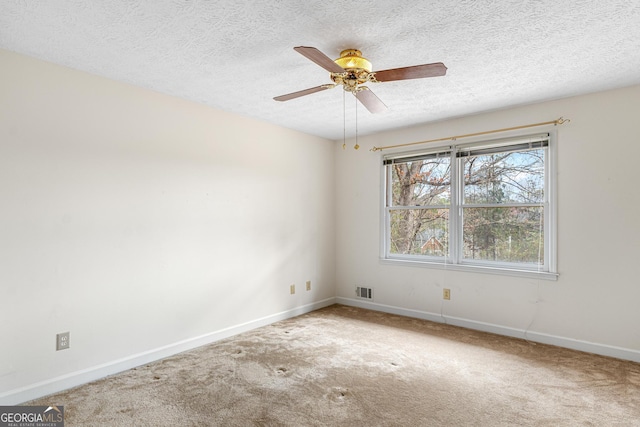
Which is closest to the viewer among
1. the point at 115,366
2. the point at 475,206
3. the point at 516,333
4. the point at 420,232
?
the point at 115,366

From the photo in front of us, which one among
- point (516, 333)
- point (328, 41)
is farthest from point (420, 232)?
point (328, 41)

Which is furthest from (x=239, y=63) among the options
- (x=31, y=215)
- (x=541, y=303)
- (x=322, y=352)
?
(x=541, y=303)

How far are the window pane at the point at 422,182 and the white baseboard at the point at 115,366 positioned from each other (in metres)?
2.21

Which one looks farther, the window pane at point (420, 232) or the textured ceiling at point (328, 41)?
the window pane at point (420, 232)

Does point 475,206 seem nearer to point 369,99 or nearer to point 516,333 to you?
point 516,333

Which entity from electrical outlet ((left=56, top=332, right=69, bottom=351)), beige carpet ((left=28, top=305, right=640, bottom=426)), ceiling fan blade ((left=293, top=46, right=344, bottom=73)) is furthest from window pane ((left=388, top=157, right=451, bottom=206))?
electrical outlet ((left=56, top=332, right=69, bottom=351))

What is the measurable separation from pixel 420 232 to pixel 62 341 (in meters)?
3.71

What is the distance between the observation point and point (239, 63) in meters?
2.59

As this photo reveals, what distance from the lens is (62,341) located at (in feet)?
8.48

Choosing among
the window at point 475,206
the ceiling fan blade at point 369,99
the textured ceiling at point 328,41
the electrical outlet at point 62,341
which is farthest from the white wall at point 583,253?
the electrical outlet at point 62,341

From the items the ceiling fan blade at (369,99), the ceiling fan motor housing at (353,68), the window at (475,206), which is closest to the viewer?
the ceiling fan motor housing at (353,68)

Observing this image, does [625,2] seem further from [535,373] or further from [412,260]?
[412,260]

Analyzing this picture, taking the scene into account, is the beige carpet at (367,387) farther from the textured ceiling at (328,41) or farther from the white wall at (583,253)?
the textured ceiling at (328,41)

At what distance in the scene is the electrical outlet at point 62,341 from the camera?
256 centimetres
